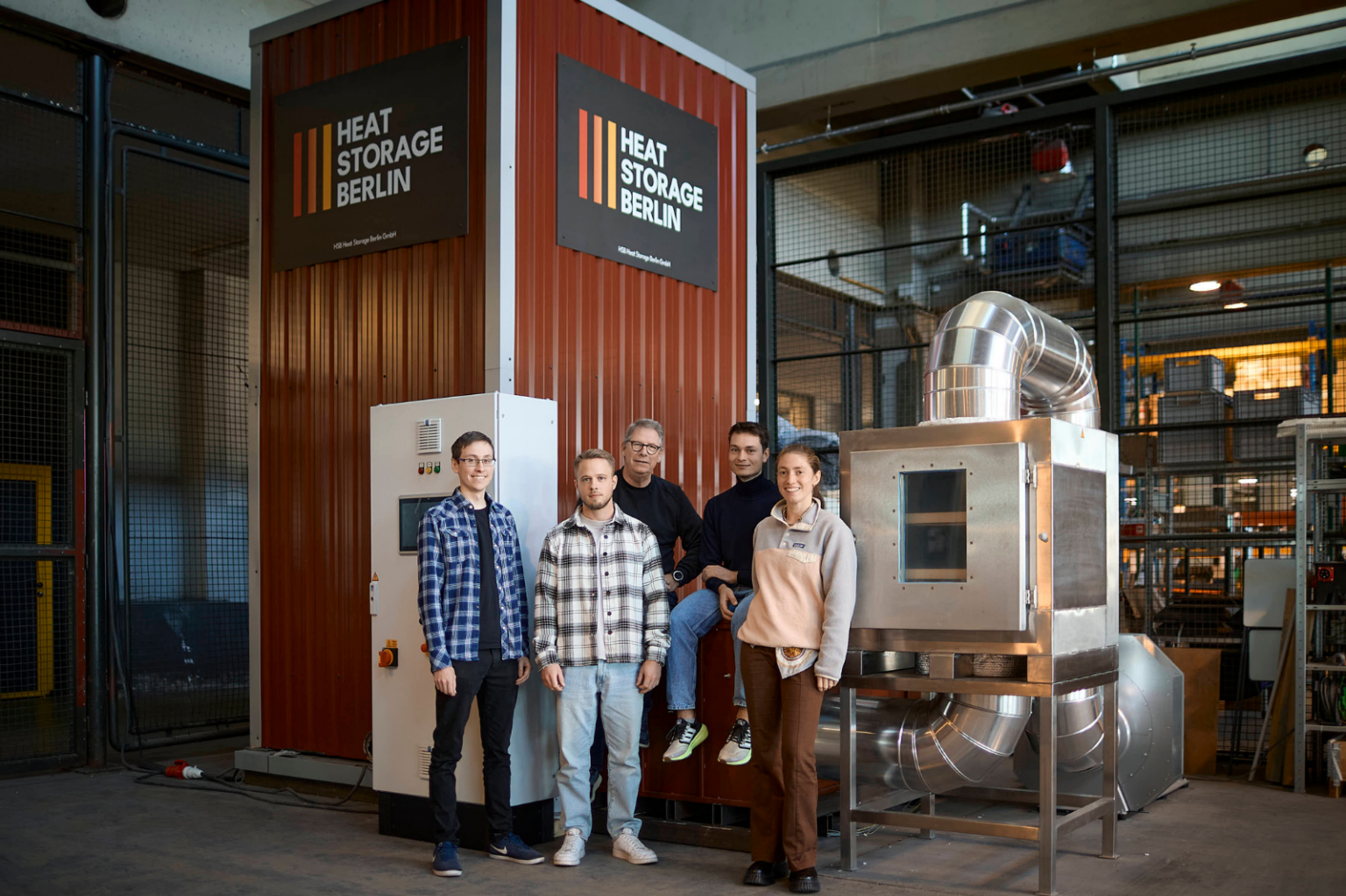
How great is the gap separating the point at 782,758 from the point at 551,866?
1297mm

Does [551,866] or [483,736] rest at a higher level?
[483,736]

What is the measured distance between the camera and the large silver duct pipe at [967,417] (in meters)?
5.64

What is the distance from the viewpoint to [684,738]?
5980mm

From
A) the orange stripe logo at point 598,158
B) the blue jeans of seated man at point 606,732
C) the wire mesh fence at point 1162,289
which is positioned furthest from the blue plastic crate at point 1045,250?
the blue jeans of seated man at point 606,732

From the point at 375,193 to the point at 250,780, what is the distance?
3857mm

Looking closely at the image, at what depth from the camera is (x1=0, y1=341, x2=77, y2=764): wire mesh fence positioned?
823 cm

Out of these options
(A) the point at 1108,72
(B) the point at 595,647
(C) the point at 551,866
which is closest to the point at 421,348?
(B) the point at 595,647

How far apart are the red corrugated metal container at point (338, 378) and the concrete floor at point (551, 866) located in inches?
33.9

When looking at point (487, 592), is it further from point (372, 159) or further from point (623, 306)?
point (372, 159)

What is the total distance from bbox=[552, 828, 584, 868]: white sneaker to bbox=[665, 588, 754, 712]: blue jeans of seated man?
781 mm

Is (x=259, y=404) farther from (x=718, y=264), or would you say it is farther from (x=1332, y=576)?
(x=1332, y=576)

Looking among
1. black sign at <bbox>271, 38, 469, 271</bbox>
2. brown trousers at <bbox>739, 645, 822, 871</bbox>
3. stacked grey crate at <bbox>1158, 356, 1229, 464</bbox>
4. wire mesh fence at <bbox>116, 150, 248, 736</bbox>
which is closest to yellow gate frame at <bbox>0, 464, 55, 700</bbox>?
wire mesh fence at <bbox>116, 150, 248, 736</bbox>

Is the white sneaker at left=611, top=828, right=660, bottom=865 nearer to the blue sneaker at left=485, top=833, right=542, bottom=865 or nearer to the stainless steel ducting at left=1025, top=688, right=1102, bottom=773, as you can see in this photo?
the blue sneaker at left=485, top=833, right=542, bottom=865

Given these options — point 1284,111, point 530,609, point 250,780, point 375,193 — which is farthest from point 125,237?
point 1284,111
